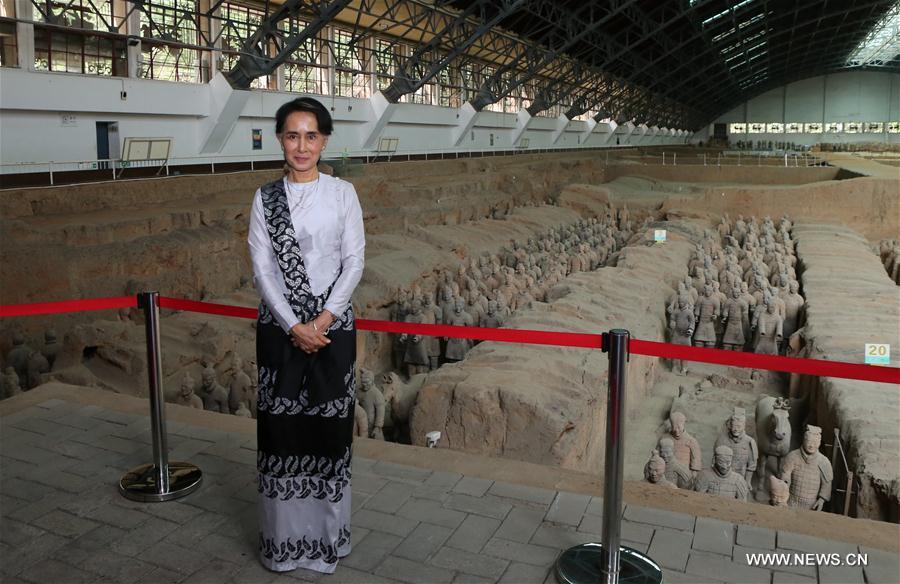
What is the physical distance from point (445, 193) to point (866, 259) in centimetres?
918

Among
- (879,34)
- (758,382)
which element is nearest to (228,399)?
(758,382)

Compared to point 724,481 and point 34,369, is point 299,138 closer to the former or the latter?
point 724,481

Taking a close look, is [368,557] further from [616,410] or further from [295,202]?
[295,202]

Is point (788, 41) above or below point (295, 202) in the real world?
above

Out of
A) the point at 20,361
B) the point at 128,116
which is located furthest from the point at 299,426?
the point at 128,116

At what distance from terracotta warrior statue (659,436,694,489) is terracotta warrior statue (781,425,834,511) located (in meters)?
0.71

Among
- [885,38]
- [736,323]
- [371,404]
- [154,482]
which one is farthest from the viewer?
[885,38]

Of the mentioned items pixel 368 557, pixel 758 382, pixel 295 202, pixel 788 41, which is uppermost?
pixel 788 41

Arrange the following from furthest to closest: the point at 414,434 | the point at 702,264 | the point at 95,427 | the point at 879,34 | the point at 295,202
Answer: the point at 879,34 < the point at 702,264 < the point at 414,434 < the point at 95,427 < the point at 295,202

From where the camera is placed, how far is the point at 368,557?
9.45ft

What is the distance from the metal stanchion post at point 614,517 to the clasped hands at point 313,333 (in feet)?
3.22

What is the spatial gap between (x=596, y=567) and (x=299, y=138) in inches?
73.9

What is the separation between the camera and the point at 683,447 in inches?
247

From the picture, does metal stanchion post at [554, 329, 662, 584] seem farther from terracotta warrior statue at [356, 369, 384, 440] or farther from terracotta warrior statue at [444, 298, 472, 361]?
terracotta warrior statue at [444, 298, 472, 361]
